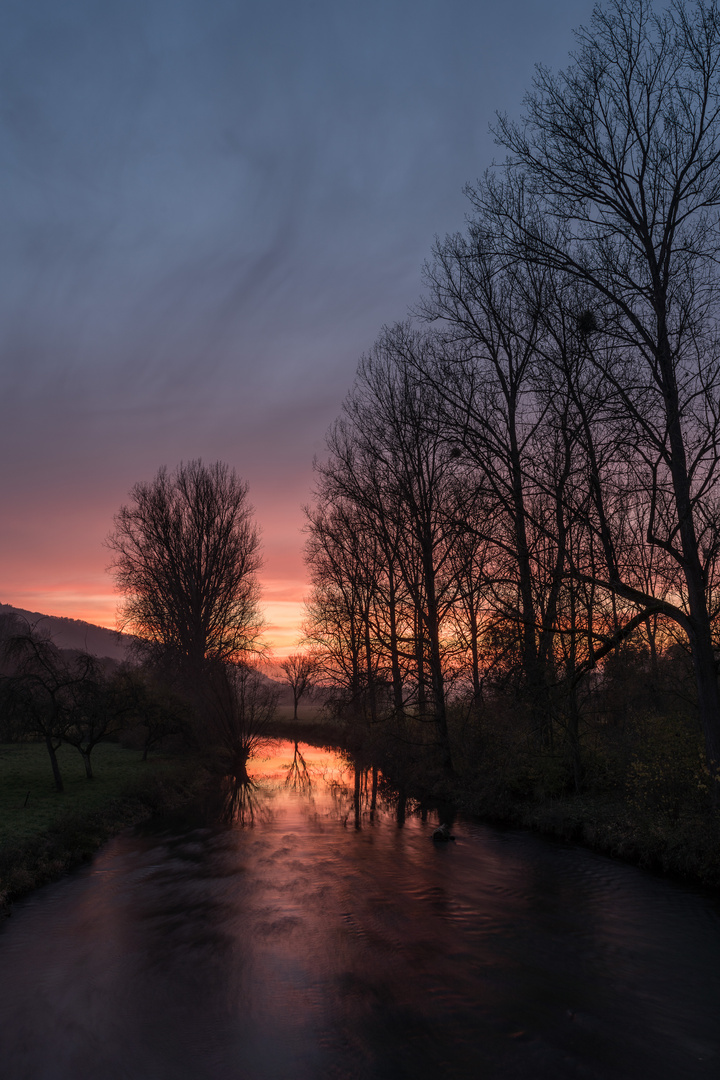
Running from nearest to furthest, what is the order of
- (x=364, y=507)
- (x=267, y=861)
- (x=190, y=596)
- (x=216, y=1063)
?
(x=216, y=1063), (x=267, y=861), (x=364, y=507), (x=190, y=596)

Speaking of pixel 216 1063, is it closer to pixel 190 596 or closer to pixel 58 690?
pixel 58 690

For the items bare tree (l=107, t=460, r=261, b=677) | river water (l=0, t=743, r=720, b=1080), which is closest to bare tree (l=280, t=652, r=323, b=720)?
bare tree (l=107, t=460, r=261, b=677)

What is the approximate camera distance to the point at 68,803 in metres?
19.3

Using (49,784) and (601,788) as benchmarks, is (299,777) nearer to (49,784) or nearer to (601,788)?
(49,784)

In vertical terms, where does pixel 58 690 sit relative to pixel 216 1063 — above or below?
above

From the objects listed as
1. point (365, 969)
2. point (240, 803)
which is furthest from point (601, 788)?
point (240, 803)

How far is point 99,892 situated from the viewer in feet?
42.5

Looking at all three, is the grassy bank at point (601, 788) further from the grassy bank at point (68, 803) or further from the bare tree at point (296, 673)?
the bare tree at point (296, 673)

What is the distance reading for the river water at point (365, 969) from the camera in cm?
703

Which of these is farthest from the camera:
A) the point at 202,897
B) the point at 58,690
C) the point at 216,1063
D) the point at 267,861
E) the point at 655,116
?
the point at 58,690

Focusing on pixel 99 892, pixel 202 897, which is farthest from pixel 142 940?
pixel 99 892

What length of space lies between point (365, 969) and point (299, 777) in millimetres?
21138

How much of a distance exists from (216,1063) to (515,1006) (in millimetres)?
3828

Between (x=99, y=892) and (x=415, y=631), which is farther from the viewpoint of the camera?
(x=415, y=631)
